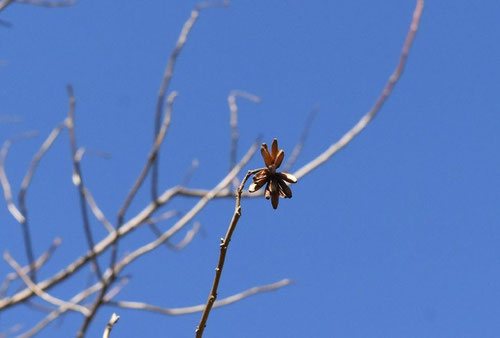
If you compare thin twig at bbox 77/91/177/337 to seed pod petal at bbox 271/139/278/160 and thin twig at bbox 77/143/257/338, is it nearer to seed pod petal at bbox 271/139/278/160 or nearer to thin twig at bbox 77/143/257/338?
thin twig at bbox 77/143/257/338

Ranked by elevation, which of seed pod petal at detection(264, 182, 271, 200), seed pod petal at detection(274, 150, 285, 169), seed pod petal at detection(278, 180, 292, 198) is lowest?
seed pod petal at detection(264, 182, 271, 200)

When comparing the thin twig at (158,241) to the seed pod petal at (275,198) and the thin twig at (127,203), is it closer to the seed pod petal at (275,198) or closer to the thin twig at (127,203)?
the thin twig at (127,203)

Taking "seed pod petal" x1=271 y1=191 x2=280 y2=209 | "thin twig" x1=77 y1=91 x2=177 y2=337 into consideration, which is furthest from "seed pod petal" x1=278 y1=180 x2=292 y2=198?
"thin twig" x1=77 y1=91 x2=177 y2=337

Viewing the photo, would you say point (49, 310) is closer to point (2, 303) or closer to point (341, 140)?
point (2, 303)

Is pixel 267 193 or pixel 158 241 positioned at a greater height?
pixel 158 241

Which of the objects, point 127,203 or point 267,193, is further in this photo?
point 127,203

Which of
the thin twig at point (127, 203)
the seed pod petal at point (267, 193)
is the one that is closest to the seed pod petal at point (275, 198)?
the seed pod petal at point (267, 193)

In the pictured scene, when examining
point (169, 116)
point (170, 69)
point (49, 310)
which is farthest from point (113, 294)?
point (170, 69)

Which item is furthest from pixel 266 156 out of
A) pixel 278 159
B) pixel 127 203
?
pixel 127 203

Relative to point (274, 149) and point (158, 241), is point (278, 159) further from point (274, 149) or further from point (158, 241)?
point (158, 241)

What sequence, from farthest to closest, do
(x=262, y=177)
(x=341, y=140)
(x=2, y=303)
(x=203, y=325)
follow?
(x=2, y=303) → (x=341, y=140) → (x=262, y=177) → (x=203, y=325)

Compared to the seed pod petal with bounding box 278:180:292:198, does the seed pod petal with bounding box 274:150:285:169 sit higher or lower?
higher
